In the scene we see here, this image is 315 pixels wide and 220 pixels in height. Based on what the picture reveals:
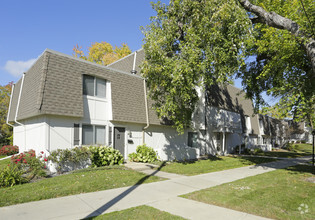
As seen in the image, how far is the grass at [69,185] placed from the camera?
6.23 metres

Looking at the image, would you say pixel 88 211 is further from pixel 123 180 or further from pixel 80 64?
pixel 80 64

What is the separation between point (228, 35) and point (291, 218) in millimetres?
8702

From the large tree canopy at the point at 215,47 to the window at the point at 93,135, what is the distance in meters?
3.71

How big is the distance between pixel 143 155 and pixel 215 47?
25.3ft

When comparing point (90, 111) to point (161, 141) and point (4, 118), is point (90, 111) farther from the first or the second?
point (4, 118)

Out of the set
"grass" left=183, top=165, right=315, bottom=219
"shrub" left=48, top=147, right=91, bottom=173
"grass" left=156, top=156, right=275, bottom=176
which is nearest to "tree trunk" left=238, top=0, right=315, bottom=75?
"grass" left=183, top=165, right=315, bottom=219

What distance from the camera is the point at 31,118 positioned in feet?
40.4

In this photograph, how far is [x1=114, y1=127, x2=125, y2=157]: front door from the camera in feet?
43.0

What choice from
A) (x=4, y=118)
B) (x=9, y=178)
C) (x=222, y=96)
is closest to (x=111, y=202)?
(x=9, y=178)

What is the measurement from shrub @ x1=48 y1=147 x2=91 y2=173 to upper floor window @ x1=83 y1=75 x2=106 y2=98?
3335 millimetres

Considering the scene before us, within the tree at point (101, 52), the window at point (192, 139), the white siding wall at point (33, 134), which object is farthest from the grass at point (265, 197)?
the tree at point (101, 52)

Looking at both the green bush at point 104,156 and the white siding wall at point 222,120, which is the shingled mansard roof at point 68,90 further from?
the white siding wall at point 222,120

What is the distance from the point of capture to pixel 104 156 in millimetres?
11359

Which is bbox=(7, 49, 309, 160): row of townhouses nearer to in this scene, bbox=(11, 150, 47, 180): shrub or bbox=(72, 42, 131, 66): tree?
bbox=(11, 150, 47, 180): shrub
